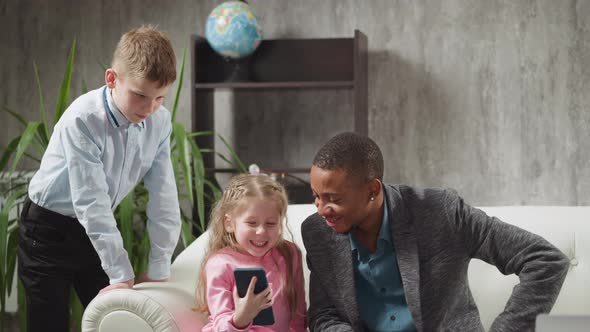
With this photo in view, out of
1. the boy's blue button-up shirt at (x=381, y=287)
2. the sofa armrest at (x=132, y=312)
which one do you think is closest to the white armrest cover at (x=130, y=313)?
the sofa armrest at (x=132, y=312)

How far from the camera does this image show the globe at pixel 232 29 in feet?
11.0

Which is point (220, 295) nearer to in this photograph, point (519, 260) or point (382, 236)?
point (382, 236)

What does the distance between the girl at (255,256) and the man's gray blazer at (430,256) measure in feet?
0.45

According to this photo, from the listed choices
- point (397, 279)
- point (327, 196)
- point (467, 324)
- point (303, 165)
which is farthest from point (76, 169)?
point (303, 165)

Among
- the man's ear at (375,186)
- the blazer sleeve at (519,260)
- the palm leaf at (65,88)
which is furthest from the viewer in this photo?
the palm leaf at (65,88)

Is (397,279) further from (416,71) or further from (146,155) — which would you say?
(416,71)

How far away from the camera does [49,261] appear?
2084mm

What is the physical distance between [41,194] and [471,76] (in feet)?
7.12

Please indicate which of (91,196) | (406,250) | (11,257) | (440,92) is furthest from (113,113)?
(440,92)

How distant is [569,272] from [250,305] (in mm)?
947

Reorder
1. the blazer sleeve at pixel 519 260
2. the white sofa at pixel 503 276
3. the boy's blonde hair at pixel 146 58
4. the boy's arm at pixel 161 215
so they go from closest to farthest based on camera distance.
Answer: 1. the blazer sleeve at pixel 519 260
2. the boy's blonde hair at pixel 146 58
3. the white sofa at pixel 503 276
4. the boy's arm at pixel 161 215

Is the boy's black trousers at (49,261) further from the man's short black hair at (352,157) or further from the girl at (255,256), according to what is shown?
the man's short black hair at (352,157)

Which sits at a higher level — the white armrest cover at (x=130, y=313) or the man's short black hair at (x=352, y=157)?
the man's short black hair at (x=352, y=157)

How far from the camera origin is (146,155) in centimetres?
209
